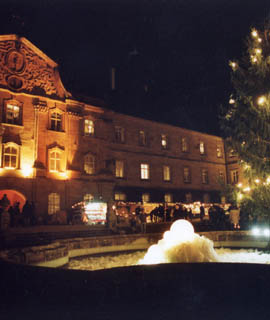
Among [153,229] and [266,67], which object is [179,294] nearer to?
[266,67]

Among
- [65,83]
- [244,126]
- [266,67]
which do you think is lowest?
[244,126]

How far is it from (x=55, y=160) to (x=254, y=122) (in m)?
19.6

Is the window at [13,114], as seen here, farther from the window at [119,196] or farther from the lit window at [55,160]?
the window at [119,196]

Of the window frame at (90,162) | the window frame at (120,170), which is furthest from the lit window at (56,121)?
the window frame at (120,170)

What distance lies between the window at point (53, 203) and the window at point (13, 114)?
676cm

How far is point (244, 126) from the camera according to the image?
43.7ft

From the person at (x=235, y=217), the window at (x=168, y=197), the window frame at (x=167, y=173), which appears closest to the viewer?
the person at (x=235, y=217)

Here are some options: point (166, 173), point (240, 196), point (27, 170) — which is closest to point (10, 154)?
point (27, 170)

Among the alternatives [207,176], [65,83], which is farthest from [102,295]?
[207,176]

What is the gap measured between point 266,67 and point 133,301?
11.0 metres

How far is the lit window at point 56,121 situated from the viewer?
96.8 feet

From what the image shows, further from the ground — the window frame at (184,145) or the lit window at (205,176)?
the window frame at (184,145)

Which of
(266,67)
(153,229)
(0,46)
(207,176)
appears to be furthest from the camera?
(207,176)

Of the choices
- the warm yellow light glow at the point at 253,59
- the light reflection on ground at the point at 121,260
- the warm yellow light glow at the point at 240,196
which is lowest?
the light reflection on ground at the point at 121,260
